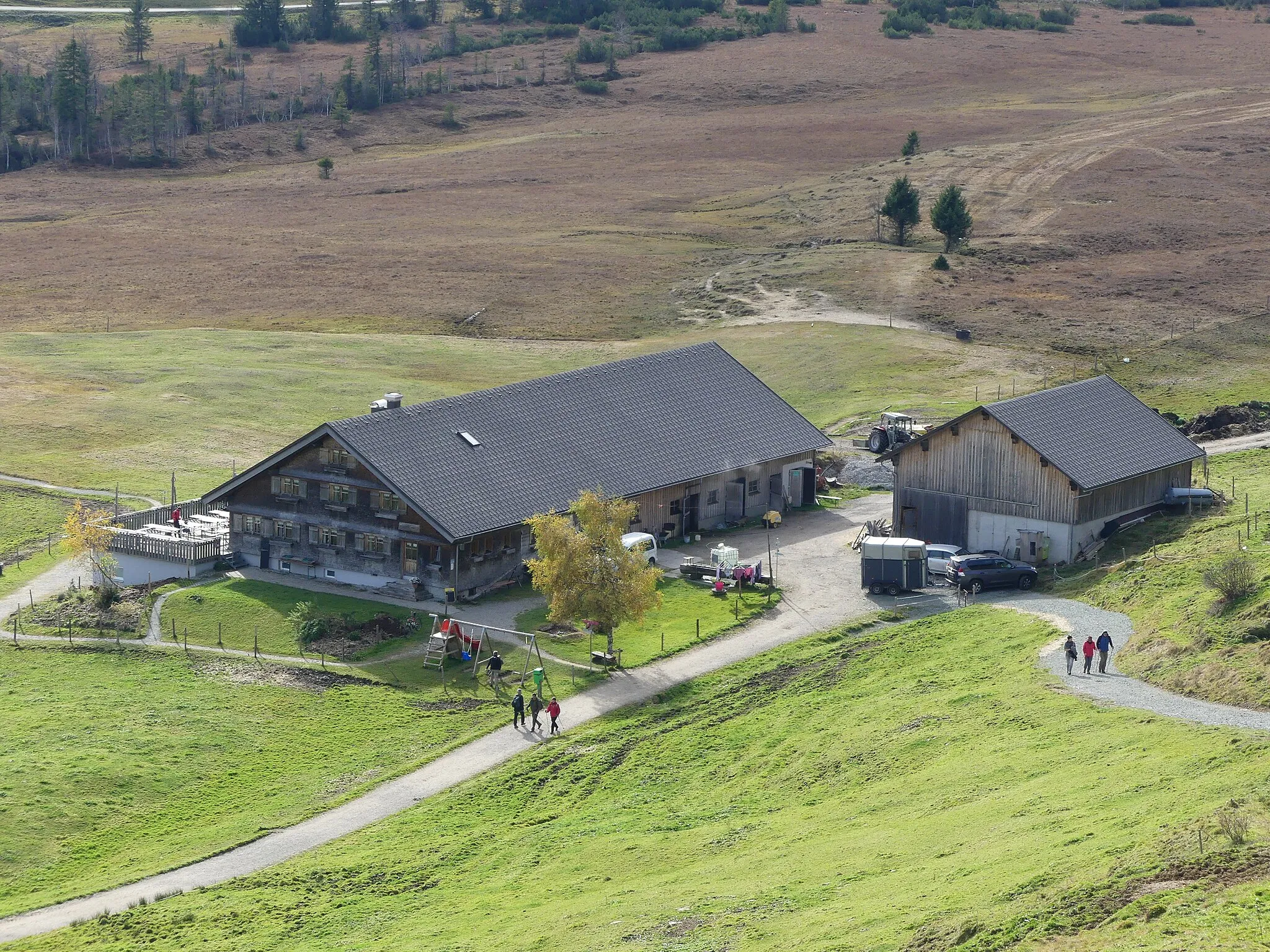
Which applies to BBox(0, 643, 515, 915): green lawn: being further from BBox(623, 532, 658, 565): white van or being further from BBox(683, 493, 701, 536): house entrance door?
BBox(683, 493, 701, 536): house entrance door

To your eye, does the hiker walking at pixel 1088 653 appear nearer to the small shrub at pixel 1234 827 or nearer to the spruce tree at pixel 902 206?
the small shrub at pixel 1234 827

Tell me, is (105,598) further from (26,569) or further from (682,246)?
(682,246)

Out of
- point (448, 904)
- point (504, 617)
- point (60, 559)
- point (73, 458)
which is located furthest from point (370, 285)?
point (448, 904)

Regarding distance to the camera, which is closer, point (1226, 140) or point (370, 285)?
point (370, 285)

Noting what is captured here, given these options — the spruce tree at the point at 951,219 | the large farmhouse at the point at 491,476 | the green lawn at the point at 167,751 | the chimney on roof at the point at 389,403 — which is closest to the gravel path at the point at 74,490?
the large farmhouse at the point at 491,476

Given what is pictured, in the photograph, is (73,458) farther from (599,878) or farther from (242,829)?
(599,878)

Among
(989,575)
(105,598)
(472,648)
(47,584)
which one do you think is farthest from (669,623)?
(47,584)
